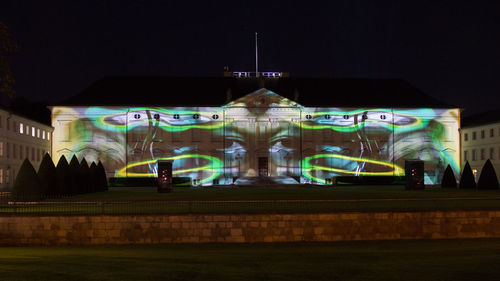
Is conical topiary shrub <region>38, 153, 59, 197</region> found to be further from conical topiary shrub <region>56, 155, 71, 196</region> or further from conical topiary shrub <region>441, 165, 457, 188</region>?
conical topiary shrub <region>441, 165, 457, 188</region>

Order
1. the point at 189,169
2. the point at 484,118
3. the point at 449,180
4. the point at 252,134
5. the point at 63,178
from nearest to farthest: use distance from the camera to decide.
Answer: the point at 63,178 → the point at 449,180 → the point at 189,169 → the point at 252,134 → the point at 484,118

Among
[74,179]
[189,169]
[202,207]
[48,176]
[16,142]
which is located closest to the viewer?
[202,207]

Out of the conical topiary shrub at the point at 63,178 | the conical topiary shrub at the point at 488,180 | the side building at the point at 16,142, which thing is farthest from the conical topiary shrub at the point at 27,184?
the conical topiary shrub at the point at 488,180

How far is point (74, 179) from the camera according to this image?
129 ft

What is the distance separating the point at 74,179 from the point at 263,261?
24951mm

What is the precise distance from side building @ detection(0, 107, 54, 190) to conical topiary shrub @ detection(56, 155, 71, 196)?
1572 centimetres

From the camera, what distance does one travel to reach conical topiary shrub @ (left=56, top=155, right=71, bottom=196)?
1431 inches

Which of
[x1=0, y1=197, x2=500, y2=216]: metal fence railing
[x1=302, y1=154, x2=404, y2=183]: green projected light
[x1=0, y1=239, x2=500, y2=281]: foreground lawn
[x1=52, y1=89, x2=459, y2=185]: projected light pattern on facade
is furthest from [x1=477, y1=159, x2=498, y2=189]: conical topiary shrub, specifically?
[x1=0, y1=239, x2=500, y2=281]: foreground lawn

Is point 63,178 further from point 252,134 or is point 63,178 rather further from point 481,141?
point 481,141

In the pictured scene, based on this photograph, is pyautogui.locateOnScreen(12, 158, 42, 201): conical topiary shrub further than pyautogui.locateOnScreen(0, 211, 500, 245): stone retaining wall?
Yes

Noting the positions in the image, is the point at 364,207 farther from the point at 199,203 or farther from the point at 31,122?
the point at 31,122

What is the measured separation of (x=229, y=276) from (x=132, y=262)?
3589 millimetres

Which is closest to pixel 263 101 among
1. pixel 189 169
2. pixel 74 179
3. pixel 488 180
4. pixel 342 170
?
pixel 189 169

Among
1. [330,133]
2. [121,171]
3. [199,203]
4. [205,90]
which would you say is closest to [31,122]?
[121,171]
